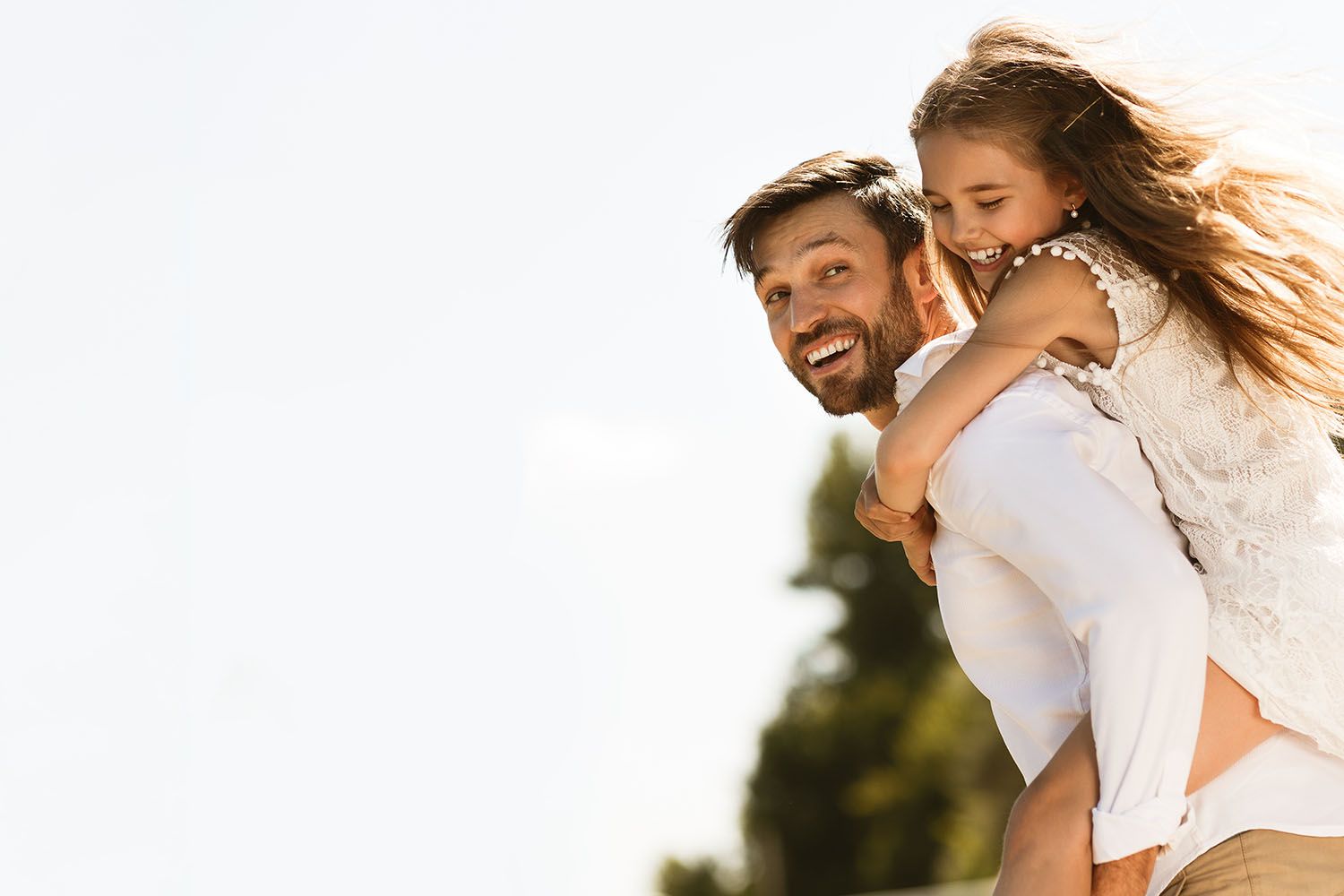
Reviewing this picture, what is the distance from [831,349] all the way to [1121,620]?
5.71 feet

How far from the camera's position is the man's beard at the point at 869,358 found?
14.1 feet

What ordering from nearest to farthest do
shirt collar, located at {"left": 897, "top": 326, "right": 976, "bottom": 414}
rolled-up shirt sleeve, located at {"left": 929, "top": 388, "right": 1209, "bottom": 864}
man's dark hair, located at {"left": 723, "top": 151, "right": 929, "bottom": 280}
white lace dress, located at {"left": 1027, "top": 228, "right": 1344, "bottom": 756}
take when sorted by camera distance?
1. rolled-up shirt sleeve, located at {"left": 929, "top": 388, "right": 1209, "bottom": 864}
2. white lace dress, located at {"left": 1027, "top": 228, "right": 1344, "bottom": 756}
3. shirt collar, located at {"left": 897, "top": 326, "right": 976, "bottom": 414}
4. man's dark hair, located at {"left": 723, "top": 151, "right": 929, "bottom": 280}

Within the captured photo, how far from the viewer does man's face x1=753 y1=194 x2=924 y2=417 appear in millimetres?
4297

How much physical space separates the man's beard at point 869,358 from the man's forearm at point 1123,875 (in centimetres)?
181

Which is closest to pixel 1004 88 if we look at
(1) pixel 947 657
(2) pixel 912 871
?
(2) pixel 912 871

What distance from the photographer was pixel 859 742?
1560 inches

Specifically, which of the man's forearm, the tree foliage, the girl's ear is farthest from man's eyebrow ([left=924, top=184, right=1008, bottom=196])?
the tree foliage

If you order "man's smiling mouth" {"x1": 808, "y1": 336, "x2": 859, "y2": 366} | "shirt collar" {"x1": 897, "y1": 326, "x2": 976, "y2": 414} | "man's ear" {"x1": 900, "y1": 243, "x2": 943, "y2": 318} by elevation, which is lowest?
"man's smiling mouth" {"x1": 808, "y1": 336, "x2": 859, "y2": 366}

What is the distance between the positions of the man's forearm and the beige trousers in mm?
204

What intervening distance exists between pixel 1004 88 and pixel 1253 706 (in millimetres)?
1368

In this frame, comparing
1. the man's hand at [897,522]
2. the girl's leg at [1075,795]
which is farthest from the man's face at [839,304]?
the girl's leg at [1075,795]

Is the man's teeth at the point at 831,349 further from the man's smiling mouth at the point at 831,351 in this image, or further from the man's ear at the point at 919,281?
the man's ear at the point at 919,281

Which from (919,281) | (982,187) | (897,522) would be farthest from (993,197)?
(919,281)

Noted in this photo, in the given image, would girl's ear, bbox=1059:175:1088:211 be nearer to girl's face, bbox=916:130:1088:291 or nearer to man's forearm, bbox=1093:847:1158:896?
girl's face, bbox=916:130:1088:291
